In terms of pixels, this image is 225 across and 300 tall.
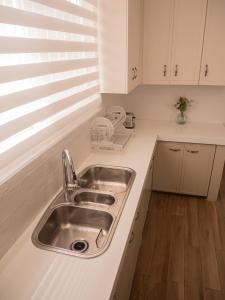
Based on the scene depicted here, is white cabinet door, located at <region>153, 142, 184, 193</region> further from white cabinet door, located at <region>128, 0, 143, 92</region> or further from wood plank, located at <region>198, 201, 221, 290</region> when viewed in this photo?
white cabinet door, located at <region>128, 0, 143, 92</region>

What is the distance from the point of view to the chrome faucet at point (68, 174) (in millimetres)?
1333

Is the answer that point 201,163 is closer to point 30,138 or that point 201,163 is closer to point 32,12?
point 30,138

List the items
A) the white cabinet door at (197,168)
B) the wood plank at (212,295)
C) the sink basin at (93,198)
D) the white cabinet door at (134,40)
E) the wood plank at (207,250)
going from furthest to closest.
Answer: the white cabinet door at (197,168)
the white cabinet door at (134,40)
the wood plank at (207,250)
the wood plank at (212,295)
the sink basin at (93,198)

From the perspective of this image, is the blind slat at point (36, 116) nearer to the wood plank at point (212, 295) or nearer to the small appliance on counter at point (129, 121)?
the small appliance on counter at point (129, 121)

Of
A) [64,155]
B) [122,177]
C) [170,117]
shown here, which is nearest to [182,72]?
[170,117]

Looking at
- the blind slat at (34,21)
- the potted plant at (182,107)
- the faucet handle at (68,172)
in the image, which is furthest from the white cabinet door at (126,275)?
the potted plant at (182,107)

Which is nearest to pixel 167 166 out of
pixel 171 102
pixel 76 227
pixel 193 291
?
pixel 171 102

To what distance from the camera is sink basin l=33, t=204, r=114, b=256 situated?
1.29m

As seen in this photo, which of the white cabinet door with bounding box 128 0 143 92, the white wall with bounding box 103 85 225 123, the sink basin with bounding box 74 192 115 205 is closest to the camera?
the sink basin with bounding box 74 192 115 205

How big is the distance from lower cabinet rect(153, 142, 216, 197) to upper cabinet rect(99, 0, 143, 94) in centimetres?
88

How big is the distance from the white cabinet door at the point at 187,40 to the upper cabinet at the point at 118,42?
0.41 metres

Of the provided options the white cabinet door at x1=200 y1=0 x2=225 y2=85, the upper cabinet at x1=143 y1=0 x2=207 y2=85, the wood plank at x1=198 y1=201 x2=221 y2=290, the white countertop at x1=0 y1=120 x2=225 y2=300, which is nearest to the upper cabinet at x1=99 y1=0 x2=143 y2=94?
the upper cabinet at x1=143 y1=0 x2=207 y2=85

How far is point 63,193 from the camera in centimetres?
148

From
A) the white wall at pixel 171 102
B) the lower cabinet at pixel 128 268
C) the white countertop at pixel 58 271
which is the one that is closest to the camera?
the white countertop at pixel 58 271
